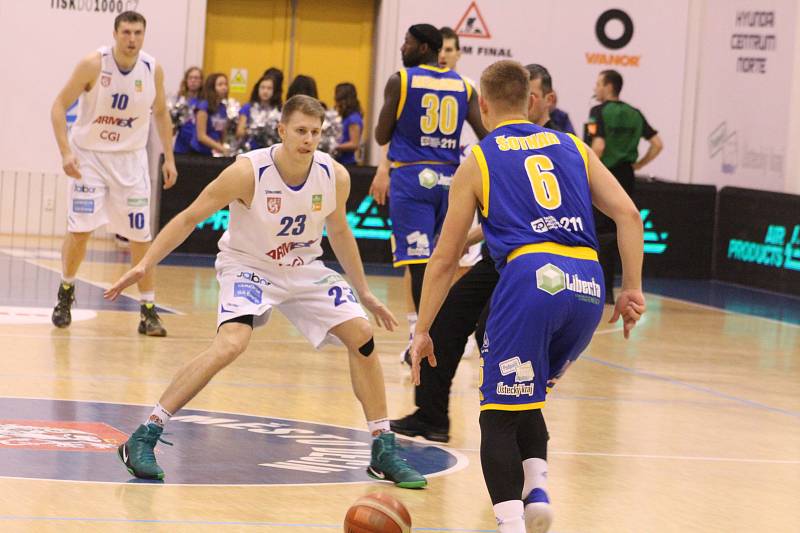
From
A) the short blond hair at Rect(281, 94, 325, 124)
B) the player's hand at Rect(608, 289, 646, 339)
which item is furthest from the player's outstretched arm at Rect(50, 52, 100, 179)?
the player's hand at Rect(608, 289, 646, 339)

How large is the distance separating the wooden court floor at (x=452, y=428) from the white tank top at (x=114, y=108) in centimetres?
130

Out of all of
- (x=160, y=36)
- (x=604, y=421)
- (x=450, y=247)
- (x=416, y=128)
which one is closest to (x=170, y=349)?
(x=416, y=128)

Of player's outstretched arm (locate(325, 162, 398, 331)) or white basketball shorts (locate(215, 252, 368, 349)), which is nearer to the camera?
white basketball shorts (locate(215, 252, 368, 349))

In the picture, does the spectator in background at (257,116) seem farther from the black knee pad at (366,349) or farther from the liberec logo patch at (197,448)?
the black knee pad at (366,349)

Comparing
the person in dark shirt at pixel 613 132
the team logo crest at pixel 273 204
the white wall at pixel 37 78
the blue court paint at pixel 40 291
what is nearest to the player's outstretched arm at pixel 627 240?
the team logo crest at pixel 273 204

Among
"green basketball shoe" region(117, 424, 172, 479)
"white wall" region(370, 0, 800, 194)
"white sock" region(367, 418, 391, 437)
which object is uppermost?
"white wall" region(370, 0, 800, 194)

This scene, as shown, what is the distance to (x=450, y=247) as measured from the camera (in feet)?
16.4

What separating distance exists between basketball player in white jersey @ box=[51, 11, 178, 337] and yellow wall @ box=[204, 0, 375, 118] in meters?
8.42

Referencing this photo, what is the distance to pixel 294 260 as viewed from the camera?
6.31 metres

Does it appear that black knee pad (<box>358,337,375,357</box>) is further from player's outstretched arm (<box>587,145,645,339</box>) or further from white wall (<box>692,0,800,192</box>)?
white wall (<box>692,0,800,192</box>)

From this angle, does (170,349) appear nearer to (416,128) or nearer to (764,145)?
(416,128)

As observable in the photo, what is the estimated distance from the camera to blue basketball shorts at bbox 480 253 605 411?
15.9ft

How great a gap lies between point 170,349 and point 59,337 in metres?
0.77

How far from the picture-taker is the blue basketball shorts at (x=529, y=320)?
4.86 meters
